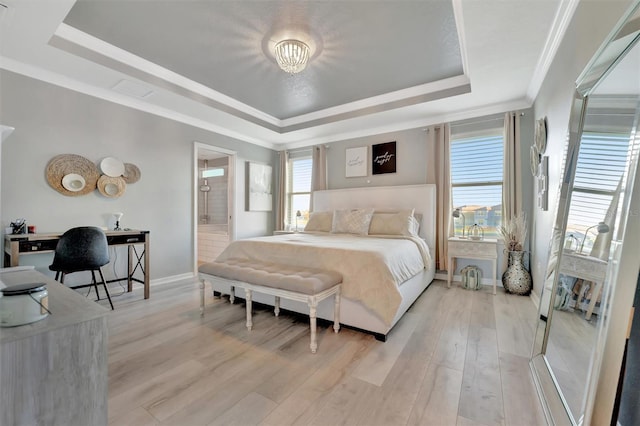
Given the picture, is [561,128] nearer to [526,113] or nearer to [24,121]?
[526,113]

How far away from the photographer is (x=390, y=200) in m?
4.34

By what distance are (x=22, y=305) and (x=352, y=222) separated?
3.41 metres

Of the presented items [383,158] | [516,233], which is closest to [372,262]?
[516,233]

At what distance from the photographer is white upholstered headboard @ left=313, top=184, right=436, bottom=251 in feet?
13.0

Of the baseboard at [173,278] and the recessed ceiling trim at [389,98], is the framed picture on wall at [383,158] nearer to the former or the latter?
the recessed ceiling trim at [389,98]

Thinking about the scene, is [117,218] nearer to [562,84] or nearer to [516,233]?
[562,84]

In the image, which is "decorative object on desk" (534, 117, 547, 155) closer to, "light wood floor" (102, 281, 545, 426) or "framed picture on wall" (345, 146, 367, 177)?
"light wood floor" (102, 281, 545, 426)

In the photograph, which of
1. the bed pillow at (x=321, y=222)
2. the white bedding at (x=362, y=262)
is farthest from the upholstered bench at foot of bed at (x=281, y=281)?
the bed pillow at (x=321, y=222)

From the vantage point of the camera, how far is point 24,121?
270 centimetres

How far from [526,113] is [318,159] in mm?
3276

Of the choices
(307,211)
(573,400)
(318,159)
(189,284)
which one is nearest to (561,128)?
(573,400)

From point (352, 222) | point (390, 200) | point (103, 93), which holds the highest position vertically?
point (103, 93)

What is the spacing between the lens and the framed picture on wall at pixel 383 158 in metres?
4.50

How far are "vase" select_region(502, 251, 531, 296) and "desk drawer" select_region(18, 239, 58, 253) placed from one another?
16.7 ft
